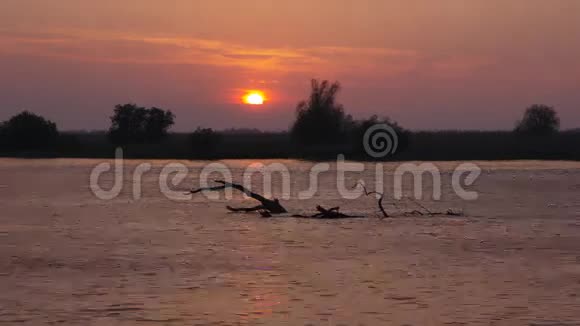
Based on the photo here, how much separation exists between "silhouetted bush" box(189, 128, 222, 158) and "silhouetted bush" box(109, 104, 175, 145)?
10.4 metres

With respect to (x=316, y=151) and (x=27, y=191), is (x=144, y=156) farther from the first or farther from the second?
(x=27, y=191)

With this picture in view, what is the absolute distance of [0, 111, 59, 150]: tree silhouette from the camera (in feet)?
283

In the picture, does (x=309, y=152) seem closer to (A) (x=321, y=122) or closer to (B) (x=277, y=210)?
Result: (A) (x=321, y=122)

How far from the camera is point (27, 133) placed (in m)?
87.7

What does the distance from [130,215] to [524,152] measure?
199 ft

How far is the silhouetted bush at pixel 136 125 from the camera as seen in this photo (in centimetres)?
9575

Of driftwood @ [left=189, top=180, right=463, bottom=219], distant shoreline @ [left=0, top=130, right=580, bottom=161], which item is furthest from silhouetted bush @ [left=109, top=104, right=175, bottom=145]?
driftwood @ [left=189, top=180, right=463, bottom=219]

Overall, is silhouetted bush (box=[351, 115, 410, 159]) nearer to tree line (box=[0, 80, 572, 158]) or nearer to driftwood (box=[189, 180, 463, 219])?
tree line (box=[0, 80, 572, 158])

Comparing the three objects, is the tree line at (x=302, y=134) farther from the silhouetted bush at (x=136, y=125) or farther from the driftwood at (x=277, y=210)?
the driftwood at (x=277, y=210)

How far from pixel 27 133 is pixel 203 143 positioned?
1516 cm

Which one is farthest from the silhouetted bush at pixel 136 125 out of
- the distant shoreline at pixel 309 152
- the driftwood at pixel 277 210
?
the driftwood at pixel 277 210

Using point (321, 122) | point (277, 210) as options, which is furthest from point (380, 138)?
point (277, 210)

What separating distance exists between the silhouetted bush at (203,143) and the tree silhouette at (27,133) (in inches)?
475

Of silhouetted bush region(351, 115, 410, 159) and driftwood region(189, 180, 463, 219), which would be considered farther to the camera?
silhouetted bush region(351, 115, 410, 159)
